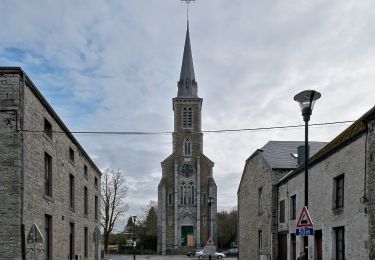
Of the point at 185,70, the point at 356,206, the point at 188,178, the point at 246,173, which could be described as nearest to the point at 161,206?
the point at 188,178

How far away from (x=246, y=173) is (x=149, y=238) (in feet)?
148

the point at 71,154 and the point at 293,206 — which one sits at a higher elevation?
the point at 71,154

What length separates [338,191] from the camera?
640 inches

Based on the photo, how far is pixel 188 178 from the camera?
2771 inches

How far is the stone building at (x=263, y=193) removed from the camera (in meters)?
24.8

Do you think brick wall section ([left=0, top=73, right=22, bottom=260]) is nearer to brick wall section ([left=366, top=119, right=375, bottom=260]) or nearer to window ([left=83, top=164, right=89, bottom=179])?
brick wall section ([left=366, top=119, right=375, bottom=260])

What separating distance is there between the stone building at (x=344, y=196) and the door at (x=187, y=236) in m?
47.8

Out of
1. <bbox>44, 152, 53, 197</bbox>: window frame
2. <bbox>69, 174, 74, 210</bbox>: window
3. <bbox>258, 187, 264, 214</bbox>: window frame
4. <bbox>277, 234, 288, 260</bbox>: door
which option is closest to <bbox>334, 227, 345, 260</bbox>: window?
<bbox>277, 234, 288, 260</bbox>: door

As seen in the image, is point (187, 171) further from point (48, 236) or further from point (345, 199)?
point (345, 199)

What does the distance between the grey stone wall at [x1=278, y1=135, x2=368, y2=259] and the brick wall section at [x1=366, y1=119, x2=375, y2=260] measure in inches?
13.3

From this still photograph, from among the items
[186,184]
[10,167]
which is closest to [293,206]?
[10,167]

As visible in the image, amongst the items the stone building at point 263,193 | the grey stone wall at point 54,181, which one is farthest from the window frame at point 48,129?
the stone building at point 263,193

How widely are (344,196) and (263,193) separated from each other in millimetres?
11756

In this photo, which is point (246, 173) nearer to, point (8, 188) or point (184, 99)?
point (8, 188)
